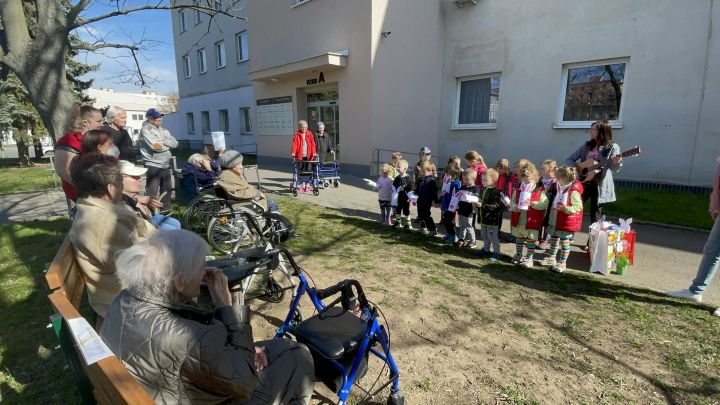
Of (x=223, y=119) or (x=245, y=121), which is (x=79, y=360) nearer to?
(x=245, y=121)

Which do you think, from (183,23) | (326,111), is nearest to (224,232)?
(326,111)

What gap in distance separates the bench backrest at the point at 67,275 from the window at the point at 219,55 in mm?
20025

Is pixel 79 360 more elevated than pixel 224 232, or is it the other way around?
pixel 79 360

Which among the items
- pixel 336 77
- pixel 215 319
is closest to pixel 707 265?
pixel 215 319

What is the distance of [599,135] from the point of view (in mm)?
5223

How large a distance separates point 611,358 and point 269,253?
2.70 meters

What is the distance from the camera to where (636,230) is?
6.38m

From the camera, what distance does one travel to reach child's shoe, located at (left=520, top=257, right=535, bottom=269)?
4645 mm

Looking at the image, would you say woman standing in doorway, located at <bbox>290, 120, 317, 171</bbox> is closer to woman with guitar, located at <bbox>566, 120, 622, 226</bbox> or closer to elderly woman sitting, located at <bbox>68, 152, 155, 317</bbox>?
woman with guitar, located at <bbox>566, 120, 622, 226</bbox>

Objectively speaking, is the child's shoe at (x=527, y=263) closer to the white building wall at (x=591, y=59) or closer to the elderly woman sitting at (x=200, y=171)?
the elderly woman sitting at (x=200, y=171)

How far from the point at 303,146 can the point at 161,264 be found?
779cm

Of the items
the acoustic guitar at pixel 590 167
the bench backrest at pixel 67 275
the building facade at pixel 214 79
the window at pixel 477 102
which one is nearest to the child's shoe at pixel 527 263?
the acoustic guitar at pixel 590 167

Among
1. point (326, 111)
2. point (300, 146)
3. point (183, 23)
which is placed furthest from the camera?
point (183, 23)

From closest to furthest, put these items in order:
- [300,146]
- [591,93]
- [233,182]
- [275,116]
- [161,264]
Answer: [161,264], [233,182], [591,93], [300,146], [275,116]
